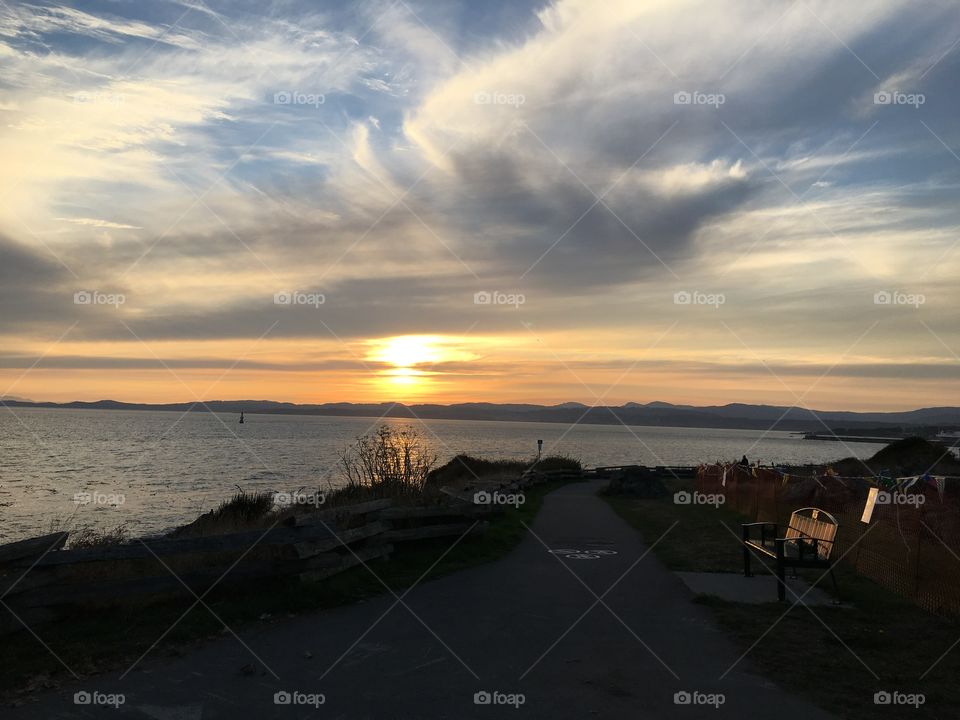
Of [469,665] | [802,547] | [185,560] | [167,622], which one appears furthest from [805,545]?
[185,560]

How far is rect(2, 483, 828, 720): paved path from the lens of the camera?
19.1 ft

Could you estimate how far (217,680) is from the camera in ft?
21.3

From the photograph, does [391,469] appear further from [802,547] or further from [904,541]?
[904,541]

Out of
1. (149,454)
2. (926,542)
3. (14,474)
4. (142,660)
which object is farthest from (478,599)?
(149,454)

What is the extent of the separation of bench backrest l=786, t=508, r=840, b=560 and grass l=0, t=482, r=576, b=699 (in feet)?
17.8

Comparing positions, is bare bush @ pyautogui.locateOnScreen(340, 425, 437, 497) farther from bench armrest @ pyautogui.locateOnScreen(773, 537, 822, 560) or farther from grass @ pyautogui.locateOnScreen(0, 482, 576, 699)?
bench armrest @ pyautogui.locateOnScreen(773, 537, 822, 560)

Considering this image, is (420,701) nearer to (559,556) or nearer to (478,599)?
(478,599)

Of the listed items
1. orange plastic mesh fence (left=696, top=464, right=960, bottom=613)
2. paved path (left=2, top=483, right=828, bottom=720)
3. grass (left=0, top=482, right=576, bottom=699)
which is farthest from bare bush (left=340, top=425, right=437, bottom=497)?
orange plastic mesh fence (left=696, top=464, right=960, bottom=613)

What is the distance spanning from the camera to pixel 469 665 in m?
7.00

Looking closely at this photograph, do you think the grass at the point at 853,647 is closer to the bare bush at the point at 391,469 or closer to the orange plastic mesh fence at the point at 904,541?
the orange plastic mesh fence at the point at 904,541

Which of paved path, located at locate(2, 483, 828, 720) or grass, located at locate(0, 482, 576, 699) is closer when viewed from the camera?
paved path, located at locate(2, 483, 828, 720)

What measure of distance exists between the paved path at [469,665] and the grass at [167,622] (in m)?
0.32

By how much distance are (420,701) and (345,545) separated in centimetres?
520

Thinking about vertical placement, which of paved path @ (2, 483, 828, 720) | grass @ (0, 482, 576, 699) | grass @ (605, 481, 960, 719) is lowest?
grass @ (605, 481, 960, 719)
